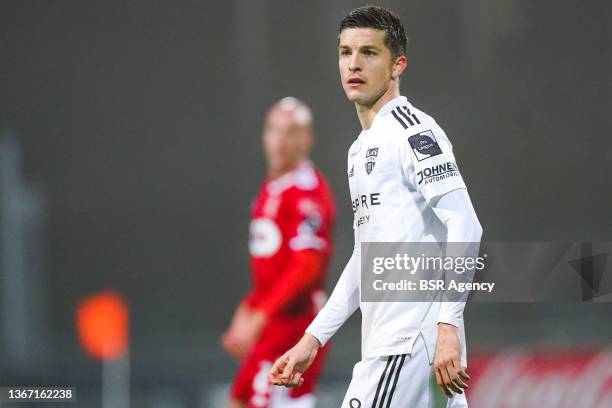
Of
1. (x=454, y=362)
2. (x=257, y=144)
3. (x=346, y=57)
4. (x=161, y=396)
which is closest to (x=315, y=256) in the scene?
(x=257, y=144)

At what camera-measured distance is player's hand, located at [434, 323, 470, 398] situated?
8.80 feet

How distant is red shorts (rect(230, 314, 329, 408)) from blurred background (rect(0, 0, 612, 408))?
0.74 feet

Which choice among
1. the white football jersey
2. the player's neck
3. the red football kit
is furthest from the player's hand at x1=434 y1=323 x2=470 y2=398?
the red football kit

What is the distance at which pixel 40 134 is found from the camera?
16.5ft

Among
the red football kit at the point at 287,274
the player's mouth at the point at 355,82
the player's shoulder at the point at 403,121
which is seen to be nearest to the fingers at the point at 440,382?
the player's shoulder at the point at 403,121

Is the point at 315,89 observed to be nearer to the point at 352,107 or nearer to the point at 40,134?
the point at 352,107

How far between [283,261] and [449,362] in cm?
205

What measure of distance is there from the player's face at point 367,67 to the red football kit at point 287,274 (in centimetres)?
143

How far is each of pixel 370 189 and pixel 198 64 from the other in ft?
6.98

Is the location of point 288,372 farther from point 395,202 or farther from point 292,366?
point 395,202

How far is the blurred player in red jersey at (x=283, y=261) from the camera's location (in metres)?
4.61

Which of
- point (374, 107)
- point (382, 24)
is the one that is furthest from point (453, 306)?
point (382, 24)

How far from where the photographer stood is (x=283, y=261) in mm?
4664

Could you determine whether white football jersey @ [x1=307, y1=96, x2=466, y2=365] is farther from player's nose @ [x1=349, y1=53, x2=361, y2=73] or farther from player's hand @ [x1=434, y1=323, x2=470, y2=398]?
player's hand @ [x1=434, y1=323, x2=470, y2=398]
